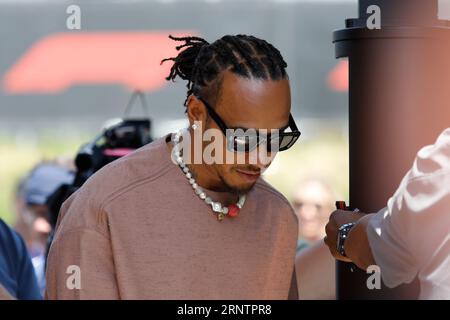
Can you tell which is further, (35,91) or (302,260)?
(35,91)

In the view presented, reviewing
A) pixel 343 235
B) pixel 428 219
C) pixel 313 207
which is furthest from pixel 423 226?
pixel 313 207

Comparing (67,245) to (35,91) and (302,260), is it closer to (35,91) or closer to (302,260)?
(302,260)

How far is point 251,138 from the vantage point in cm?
201

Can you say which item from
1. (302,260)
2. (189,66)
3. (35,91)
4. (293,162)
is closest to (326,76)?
(293,162)

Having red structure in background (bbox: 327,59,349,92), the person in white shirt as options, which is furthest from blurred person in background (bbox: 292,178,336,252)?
the person in white shirt

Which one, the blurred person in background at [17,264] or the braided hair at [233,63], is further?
the blurred person in background at [17,264]

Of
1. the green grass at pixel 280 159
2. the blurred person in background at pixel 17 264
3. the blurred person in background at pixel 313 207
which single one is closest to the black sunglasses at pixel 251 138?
the blurred person in background at pixel 17 264

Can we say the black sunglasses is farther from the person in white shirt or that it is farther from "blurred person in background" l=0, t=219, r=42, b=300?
"blurred person in background" l=0, t=219, r=42, b=300

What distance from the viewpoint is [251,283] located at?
213 centimetres

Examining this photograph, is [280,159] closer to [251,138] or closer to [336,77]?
[336,77]

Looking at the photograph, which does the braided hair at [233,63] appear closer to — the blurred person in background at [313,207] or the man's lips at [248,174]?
the man's lips at [248,174]

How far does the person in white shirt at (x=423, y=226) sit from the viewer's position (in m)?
1.81

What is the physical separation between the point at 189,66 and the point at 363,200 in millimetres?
478

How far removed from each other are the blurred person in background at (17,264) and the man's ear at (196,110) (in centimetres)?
79
